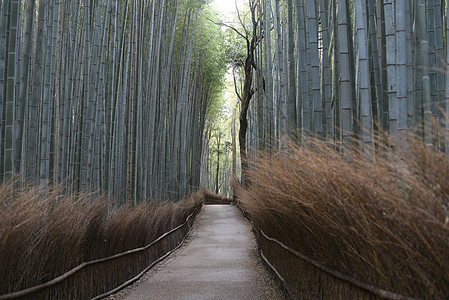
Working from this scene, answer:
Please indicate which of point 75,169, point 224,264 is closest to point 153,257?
point 224,264

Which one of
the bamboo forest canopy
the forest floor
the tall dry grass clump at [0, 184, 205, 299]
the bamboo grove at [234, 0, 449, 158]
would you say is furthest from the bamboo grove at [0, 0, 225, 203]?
the bamboo grove at [234, 0, 449, 158]

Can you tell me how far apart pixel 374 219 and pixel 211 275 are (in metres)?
3.18

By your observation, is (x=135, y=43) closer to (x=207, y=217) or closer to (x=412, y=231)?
(x=412, y=231)

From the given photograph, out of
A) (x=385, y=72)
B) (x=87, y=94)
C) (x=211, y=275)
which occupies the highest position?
(x=87, y=94)

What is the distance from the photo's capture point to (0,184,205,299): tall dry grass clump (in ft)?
7.14

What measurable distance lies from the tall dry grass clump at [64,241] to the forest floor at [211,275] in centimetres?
28

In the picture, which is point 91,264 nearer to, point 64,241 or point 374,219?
point 64,241

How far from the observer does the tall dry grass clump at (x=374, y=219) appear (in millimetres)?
1323

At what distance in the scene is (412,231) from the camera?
54.9 inches

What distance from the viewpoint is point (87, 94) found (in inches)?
178

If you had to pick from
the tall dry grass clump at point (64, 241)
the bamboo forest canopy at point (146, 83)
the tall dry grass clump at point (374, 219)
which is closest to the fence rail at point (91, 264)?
the tall dry grass clump at point (64, 241)

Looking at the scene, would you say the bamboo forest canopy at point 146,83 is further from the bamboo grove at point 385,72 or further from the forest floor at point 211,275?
the forest floor at point 211,275

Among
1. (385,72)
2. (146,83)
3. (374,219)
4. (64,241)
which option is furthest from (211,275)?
(374,219)

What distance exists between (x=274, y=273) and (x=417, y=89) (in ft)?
6.84
